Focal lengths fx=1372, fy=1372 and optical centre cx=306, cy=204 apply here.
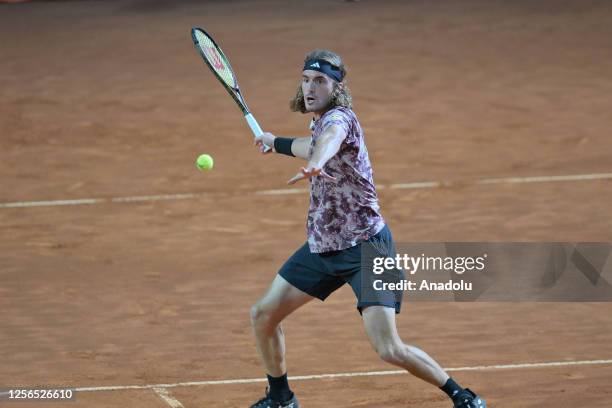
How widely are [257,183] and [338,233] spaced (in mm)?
6756

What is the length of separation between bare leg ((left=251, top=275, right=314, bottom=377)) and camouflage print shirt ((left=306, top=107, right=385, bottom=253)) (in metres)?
0.29

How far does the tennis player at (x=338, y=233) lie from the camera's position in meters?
7.40

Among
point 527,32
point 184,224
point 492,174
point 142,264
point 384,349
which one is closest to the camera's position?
point 384,349

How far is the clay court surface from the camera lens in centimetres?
943

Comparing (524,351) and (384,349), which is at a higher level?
(384,349)

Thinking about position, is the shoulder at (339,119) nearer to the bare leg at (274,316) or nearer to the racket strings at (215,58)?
the bare leg at (274,316)

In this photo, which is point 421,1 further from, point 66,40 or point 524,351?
point 524,351

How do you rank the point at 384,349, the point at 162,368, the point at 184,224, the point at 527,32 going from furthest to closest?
the point at 527,32 → the point at 184,224 → the point at 162,368 → the point at 384,349

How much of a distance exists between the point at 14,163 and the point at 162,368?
6.39m

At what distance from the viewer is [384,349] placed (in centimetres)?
737

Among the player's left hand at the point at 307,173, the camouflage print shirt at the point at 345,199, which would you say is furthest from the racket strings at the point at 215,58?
the player's left hand at the point at 307,173

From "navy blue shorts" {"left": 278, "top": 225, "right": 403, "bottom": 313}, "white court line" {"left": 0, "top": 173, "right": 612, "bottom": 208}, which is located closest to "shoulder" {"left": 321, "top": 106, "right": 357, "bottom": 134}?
"navy blue shorts" {"left": 278, "top": 225, "right": 403, "bottom": 313}

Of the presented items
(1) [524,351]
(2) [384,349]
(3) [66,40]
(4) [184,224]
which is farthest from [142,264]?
(3) [66,40]

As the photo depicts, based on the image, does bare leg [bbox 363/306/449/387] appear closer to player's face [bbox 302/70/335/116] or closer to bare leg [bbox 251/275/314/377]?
bare leg [bbox 251/275/314/377]
